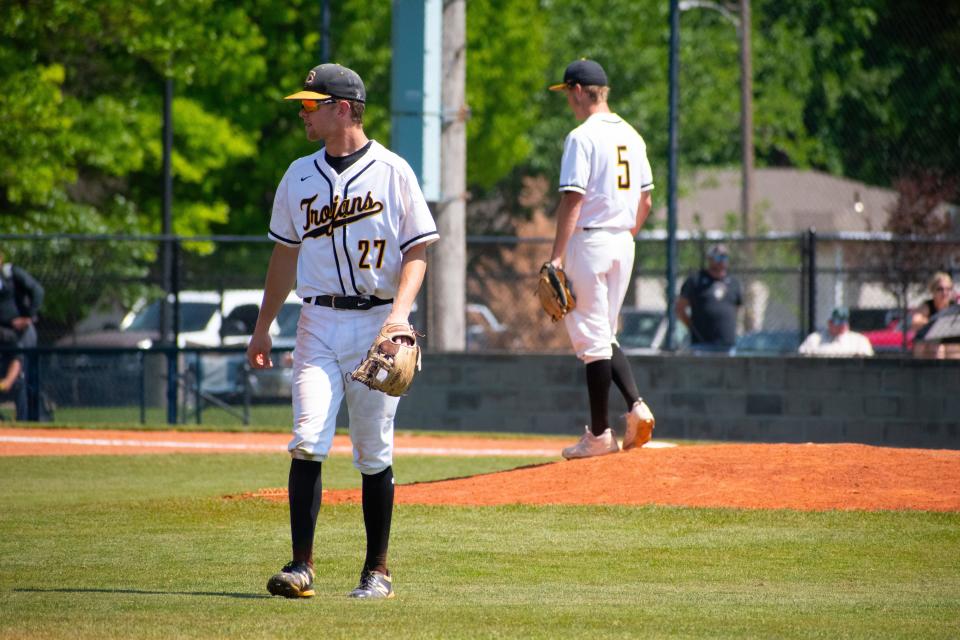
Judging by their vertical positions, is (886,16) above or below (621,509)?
above

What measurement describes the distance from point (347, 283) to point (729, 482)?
3694mm

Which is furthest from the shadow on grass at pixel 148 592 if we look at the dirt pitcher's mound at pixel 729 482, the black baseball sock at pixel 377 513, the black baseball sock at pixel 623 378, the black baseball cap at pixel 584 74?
the black baseball cap at pixel 584 74

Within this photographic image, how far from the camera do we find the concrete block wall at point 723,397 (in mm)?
14883

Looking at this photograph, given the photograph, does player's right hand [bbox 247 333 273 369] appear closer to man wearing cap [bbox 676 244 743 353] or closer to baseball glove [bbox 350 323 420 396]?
baseball glove [bbox 350 323 420 396]

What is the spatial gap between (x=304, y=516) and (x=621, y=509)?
2893 mm

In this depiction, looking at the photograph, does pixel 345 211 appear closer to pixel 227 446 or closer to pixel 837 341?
pixel 227 446

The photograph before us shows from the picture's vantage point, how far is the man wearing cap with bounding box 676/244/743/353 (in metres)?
16.2

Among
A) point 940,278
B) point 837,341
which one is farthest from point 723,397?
point 940,278

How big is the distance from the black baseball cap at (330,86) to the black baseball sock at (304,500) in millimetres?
1559

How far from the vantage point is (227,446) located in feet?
47.1

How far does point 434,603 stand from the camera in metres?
6.01

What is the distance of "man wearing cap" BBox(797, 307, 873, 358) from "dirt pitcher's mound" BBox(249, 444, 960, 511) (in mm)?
5815

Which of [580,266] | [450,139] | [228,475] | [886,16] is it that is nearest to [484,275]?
[450,139]

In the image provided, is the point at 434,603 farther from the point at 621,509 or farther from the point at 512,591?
the point at 621,509
